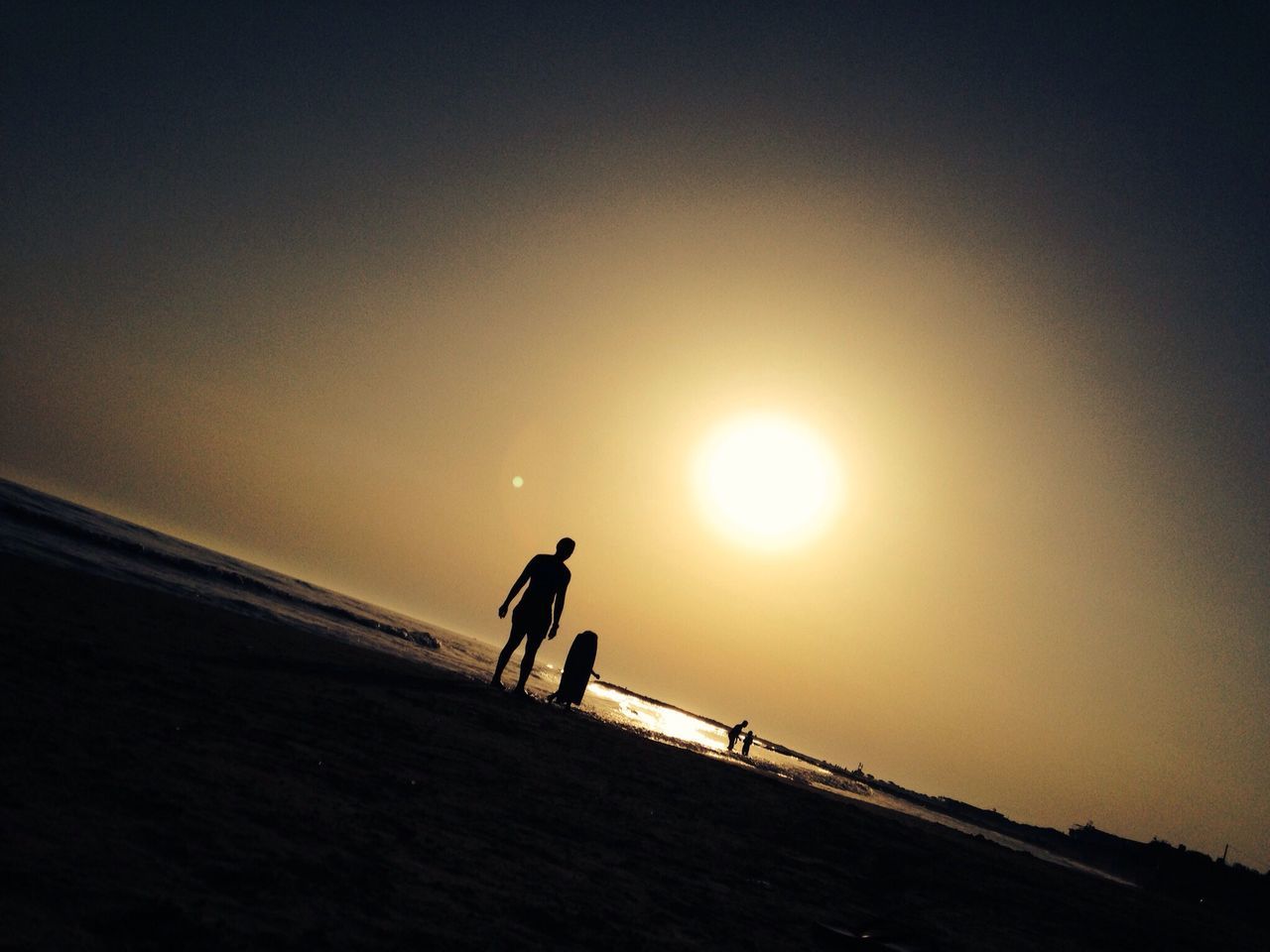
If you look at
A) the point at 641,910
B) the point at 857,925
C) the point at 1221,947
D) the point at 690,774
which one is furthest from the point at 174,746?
the point at 1221,947

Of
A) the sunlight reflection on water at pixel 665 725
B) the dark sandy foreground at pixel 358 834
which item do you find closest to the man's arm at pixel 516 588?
the dark sandy foreground at pixel 358 834

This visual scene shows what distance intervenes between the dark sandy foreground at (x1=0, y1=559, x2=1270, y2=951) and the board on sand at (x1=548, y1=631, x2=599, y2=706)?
732cm

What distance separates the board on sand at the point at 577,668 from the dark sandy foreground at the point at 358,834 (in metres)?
7.32

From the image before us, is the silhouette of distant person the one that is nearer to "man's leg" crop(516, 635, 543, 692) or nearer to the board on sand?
"man's leg" crop(516, 635, 543, 692)

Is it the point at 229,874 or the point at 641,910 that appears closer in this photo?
the point at 229,874

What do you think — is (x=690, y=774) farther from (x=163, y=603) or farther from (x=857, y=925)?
(x=163, y=603)

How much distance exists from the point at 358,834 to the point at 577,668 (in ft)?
39.3

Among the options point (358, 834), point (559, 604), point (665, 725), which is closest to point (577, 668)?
point (559, 604)

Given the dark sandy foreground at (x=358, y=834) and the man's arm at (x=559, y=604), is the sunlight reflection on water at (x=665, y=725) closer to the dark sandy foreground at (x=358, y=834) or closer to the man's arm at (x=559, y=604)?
the man's arm at (x=559, y=604)

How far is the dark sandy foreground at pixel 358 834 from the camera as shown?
5.26ft

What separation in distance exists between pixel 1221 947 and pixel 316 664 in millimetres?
9486

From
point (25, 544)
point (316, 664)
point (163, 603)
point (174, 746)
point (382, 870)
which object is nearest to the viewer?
point (382, 870)

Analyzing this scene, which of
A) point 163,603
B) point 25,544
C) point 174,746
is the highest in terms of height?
point 174,746

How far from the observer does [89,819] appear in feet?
5.85
